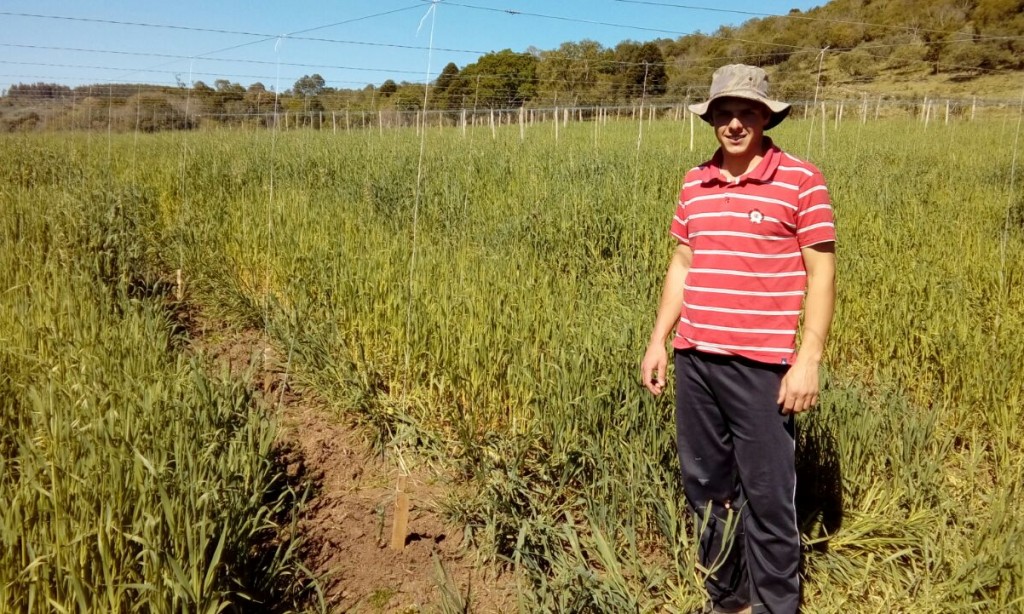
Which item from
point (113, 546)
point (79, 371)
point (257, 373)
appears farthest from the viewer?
point (257, 373)

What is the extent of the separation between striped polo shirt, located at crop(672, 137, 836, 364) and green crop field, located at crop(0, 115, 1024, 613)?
2.00 feet

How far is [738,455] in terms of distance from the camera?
5.57 feet

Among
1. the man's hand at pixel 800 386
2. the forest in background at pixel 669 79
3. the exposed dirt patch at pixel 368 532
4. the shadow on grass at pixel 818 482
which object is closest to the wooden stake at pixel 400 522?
the exposed dirt patch at pixel 368 532

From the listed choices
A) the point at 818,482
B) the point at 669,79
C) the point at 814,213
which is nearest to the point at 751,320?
the point at 814,213

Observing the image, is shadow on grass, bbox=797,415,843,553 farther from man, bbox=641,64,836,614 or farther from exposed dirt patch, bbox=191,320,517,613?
exposed dirt patch, bbox=191,320,517,613

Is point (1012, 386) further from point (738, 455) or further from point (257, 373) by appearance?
point (257, 373)

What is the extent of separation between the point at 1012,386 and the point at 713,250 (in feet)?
6.64

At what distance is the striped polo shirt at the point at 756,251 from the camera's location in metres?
1.52

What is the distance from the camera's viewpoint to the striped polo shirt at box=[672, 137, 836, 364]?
1520 millimetres

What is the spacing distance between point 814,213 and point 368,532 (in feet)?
5.91

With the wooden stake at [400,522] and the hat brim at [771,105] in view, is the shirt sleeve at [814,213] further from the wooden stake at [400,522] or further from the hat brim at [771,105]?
the wooden stake at [400,522]

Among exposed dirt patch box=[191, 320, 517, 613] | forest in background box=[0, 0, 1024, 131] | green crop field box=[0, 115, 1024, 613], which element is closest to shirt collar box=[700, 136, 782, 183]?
green crop field box=[0, 115, 1024, 613]

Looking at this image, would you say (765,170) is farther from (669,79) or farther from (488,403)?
(669,79)

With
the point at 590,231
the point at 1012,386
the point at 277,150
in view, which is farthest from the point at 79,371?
the point at 277,150
